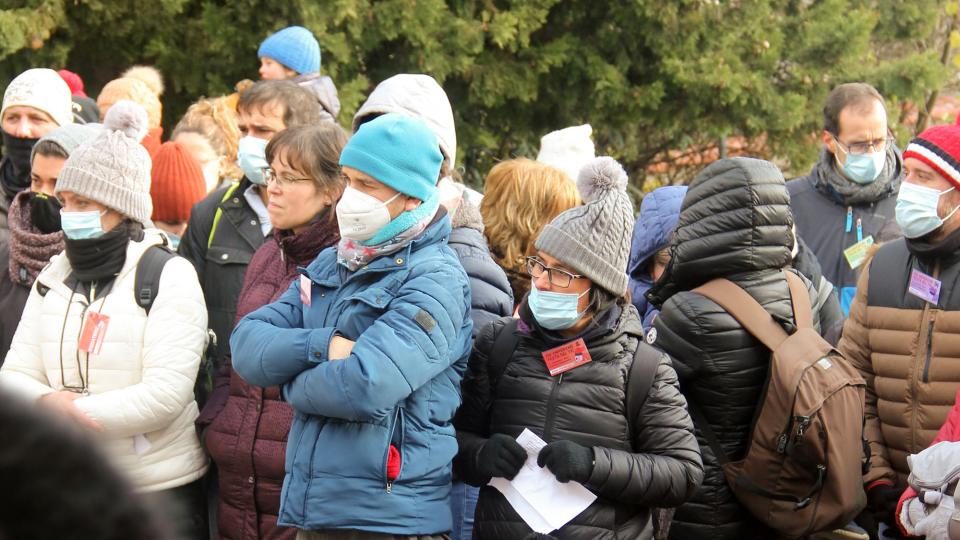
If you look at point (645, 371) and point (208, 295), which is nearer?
point (645, 371)

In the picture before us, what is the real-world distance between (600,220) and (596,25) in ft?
18.3

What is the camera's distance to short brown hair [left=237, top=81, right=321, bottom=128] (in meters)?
5.12

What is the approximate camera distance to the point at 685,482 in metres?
3.49

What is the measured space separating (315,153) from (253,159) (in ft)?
3.12

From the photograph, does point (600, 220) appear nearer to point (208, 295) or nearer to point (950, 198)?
point (950, 198)

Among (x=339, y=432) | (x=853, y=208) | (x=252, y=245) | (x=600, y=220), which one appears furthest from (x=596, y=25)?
(x=339, y=432)

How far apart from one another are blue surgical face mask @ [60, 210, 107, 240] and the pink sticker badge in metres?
1.16

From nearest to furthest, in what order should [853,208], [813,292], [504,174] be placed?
[813,292], [504,174], [853,208]

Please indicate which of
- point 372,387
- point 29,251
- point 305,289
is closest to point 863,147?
point 305,289

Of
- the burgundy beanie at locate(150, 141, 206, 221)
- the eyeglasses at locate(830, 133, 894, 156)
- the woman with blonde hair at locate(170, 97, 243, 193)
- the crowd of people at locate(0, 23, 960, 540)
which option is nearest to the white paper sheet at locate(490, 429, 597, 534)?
the crowd of people at locate(0, 23, 960, 540)

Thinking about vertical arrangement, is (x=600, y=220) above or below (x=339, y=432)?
above

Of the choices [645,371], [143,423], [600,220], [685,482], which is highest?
[600,220]

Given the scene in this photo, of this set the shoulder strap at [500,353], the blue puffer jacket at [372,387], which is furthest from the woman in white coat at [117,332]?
the shoulder strap at [500,353]

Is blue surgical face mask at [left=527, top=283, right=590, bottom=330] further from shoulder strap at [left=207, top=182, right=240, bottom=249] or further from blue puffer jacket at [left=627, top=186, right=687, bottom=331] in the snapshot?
shoulder strap at [left=207, top=182, right=240, bottom=249]
